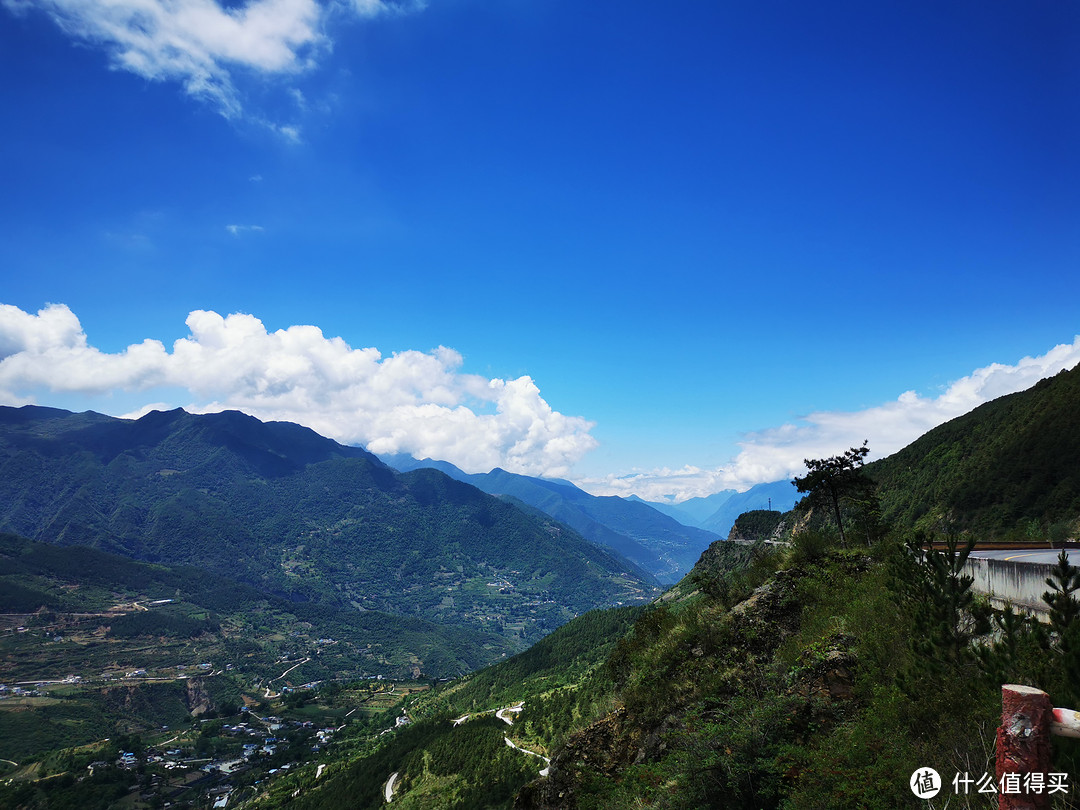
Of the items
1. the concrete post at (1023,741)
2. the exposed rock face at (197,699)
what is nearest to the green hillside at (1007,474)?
the concrete post at (1023,741)

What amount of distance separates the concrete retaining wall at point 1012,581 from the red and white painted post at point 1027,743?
6.67 metres

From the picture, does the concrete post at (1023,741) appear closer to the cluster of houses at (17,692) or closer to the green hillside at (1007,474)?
the green hillside at (1007,474)

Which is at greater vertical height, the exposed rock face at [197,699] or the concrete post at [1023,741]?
the concrete post at [1023,741]

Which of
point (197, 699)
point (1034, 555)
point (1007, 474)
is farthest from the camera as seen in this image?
point (197, 699)

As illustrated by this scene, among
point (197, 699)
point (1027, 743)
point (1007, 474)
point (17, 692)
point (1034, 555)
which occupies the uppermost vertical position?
point (1007, 474)

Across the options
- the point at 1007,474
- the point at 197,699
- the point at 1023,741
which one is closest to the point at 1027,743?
the point at 1023,741

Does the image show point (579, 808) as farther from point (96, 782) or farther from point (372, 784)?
point (96, 782)

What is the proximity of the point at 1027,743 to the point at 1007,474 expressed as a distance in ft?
300

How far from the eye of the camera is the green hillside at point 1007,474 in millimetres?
60781

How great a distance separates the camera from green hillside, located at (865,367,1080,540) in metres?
60.8

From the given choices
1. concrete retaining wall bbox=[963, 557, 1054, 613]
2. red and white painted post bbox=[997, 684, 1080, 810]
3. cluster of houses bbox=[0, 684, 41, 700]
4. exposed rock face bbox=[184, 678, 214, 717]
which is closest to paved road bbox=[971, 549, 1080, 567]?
concrete retaining wall bbox=[963, 557, 1054, 613]

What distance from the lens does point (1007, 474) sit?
72000 mm

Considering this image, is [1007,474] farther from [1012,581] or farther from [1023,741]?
[1023,741]

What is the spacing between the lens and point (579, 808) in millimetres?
14500
